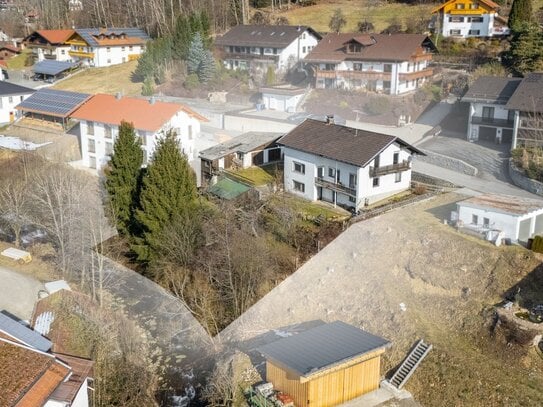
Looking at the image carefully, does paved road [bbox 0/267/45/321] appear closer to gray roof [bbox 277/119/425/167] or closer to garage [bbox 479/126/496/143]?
gray roof [bbox 277/119/425/167]

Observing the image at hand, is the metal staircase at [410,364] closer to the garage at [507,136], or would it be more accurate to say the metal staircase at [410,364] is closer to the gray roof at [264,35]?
the garage at [507,136]

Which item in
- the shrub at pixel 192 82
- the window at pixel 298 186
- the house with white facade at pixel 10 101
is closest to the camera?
the window at pixel 298 186

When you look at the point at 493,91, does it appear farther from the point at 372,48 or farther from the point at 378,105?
the point at 372,48

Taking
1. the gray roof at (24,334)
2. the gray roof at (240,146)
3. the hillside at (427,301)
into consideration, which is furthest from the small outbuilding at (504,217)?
the gray roof at (24,334)

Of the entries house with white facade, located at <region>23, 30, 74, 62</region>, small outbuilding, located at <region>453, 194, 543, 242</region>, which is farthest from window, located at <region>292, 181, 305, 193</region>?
house with white facade, located at <region>23, 30, 74, 62</region>

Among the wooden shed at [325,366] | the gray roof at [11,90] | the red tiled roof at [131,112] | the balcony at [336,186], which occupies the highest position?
the red tiled roof at [131,112]

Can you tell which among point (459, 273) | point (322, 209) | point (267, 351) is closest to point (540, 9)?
point (322, 209)
